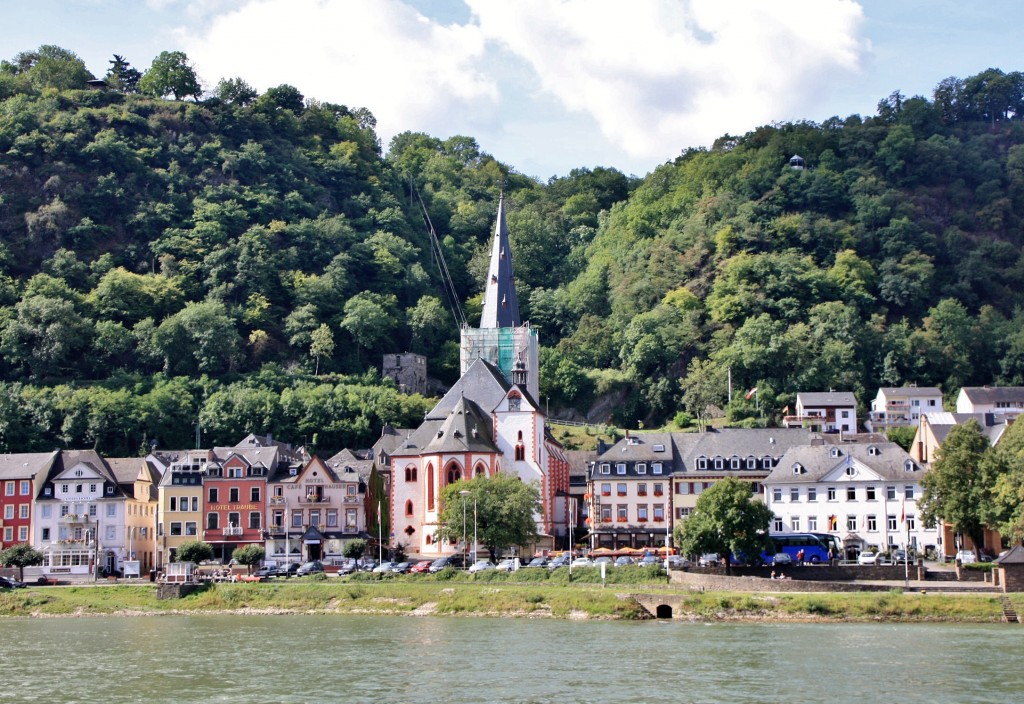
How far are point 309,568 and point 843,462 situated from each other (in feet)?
105

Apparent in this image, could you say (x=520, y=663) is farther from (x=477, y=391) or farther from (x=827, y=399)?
(x=827, y=399)

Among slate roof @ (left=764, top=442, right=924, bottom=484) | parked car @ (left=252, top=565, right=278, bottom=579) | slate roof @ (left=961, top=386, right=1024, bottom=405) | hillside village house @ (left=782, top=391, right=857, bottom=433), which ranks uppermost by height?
slate roof @ (left=961, top=386, right=1024, bottom=405)

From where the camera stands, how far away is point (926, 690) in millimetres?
49500

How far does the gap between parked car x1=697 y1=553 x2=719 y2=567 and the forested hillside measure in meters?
41.8

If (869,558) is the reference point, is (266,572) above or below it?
below

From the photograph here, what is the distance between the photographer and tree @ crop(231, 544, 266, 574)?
299 feet

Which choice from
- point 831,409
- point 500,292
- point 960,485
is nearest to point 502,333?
point 500,292

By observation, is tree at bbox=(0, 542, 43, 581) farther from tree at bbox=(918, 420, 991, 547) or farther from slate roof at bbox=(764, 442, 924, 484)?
tree at bbox=(918, 420, 991, 547)

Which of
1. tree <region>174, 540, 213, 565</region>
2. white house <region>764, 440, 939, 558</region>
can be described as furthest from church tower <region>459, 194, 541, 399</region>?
tree <region>174, 540, 213, 565</region>

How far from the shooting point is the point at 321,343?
13900cm

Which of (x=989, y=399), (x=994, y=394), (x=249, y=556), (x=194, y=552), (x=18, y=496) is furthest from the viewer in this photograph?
(x=994, y=394)

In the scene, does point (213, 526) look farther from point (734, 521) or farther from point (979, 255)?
point (979, 255)

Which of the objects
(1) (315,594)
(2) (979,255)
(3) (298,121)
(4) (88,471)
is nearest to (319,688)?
(1) (315,594)

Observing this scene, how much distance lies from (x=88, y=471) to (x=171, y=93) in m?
90.8
